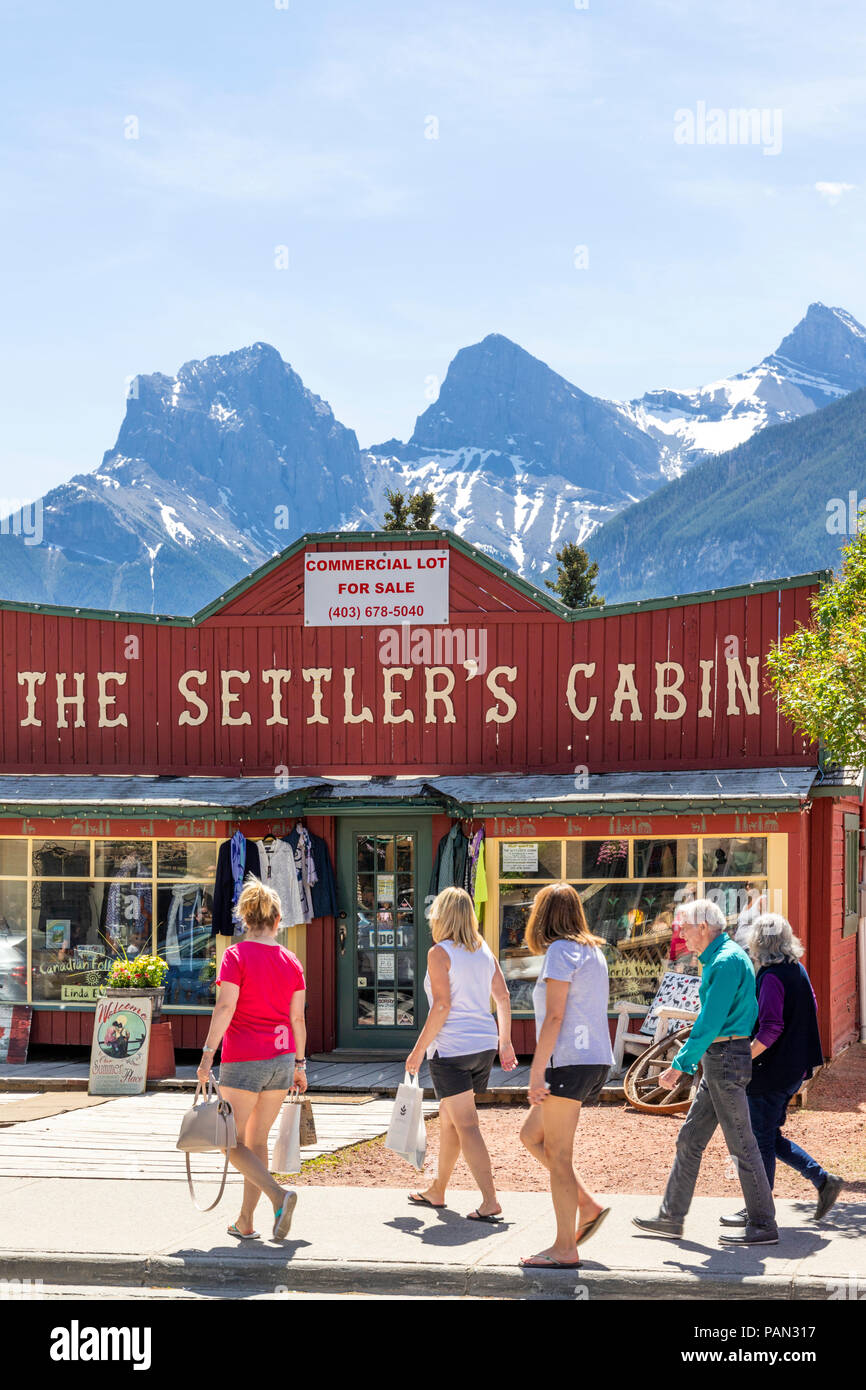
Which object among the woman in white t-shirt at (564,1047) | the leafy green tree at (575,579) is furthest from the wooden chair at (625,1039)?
the leafy green tree at (575,579)

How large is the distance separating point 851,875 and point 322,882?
5808 mm

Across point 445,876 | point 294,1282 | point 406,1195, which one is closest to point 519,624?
point 445,876

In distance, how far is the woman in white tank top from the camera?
26.2ft

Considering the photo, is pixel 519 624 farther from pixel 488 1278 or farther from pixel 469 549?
pixel 488 1278

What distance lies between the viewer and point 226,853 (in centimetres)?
1447

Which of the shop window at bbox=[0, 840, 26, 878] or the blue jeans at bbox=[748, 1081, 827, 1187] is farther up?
the shop window at bbox=[0, 840, 26, 878]

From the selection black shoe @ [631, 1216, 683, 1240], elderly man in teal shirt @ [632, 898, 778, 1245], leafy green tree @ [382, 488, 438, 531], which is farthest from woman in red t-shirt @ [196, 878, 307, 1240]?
leafy green tree @ [382, 488, 438, 531]

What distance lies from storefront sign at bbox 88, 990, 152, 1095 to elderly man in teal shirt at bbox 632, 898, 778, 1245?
23.1 ft

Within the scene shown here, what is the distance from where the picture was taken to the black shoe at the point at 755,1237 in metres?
7.53

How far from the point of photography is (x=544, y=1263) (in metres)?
7.07

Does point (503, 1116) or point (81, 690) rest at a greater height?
point (81, 690)

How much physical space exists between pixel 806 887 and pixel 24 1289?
925 centimetres

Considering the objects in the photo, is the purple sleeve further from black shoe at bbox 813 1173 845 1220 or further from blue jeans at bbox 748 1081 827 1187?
black shoe at bbox 813 1173 845 1220

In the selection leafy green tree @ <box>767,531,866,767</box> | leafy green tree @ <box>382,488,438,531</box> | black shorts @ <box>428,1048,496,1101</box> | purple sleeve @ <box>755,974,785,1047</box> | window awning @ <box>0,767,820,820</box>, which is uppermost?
leafy green tree @ <box>382,488,438,531</box>
